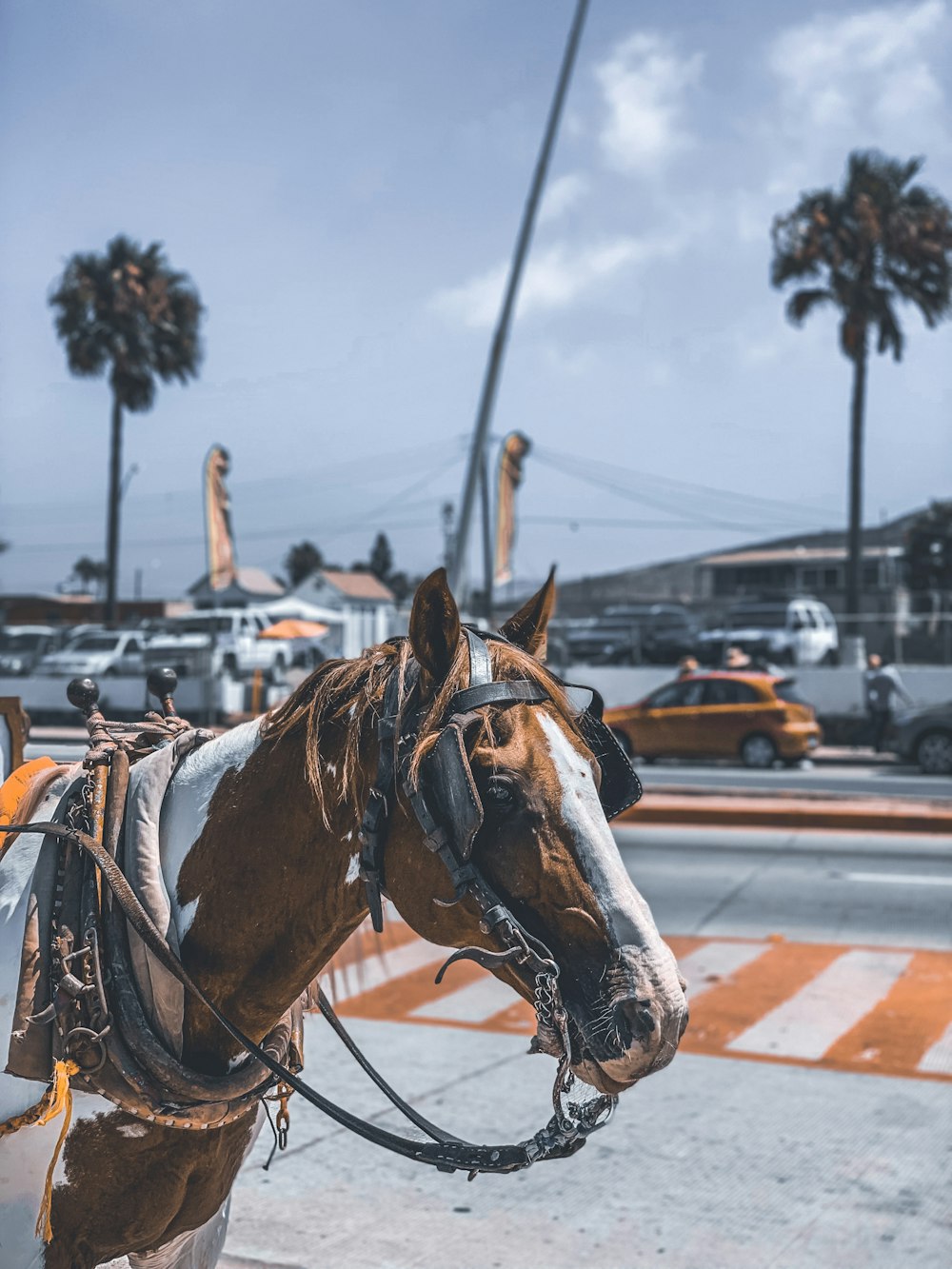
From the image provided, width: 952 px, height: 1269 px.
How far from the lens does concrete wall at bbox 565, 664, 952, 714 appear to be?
982 inches

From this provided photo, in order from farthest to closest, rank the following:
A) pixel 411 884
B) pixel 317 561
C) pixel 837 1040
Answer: pixel 317 561 < pixel 837 1040 < pixel 411 884

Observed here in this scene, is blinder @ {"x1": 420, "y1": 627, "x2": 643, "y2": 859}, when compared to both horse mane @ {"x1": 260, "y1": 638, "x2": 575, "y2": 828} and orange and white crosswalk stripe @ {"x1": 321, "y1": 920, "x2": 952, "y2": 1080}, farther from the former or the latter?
orange and white crosswalk stripe @ {"x1": 321, "y1": 920, "x2": 952, "y2": 1080}

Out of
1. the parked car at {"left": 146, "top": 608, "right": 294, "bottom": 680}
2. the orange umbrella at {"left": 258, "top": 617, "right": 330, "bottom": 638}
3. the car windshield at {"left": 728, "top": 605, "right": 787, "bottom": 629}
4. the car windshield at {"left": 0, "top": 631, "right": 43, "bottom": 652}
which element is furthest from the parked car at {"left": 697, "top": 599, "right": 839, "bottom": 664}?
the car windshield at {"left": 0, "top": 631, "right": 43, "bottom": 652}

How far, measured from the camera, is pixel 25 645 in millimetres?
34188

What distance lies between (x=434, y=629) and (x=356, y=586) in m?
83.5

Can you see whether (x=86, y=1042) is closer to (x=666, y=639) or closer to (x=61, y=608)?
(x=666, y=639)

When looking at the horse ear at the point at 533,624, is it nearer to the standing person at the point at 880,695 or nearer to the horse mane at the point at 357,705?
the horse mane at the point at 357,705

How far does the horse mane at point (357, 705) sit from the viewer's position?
2.26 meters

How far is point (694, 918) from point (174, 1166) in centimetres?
783

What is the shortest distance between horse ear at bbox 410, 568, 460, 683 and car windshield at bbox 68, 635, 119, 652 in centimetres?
2836

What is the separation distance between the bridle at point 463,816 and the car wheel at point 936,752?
20.0m

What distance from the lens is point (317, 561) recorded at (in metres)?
119

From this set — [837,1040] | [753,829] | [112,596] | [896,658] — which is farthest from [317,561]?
[837,1040]

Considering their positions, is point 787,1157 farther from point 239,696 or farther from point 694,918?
point 239,696
